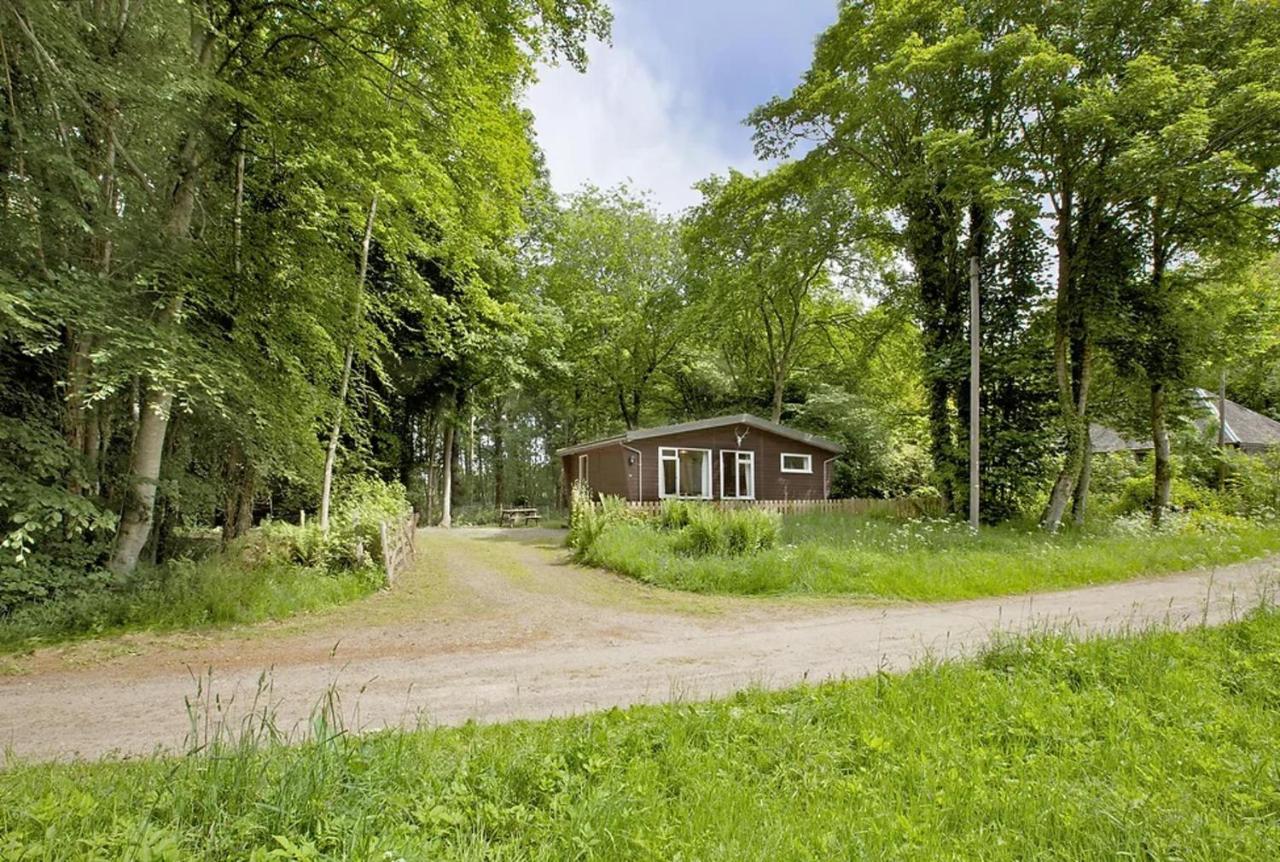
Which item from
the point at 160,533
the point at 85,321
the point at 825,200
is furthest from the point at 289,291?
the point at 825,200

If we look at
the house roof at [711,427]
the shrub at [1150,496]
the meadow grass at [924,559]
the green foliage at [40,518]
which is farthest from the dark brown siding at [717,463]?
the green foliage at [40,518]

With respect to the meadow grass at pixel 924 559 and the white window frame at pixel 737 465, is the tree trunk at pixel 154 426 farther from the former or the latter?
the white window frame at pixel 737 465

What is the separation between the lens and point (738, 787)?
114 inches

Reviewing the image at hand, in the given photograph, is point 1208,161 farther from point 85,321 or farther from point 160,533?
point 160,533

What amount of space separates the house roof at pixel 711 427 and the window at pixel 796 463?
0.59m

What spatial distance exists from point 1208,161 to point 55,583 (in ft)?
63.6

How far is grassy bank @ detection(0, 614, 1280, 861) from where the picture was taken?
2.34 m

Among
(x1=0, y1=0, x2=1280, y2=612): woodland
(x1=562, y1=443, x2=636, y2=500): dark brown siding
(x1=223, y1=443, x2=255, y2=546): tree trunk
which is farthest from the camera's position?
(x1=562, y1=443, x2=636, y2=500): dark brown siding

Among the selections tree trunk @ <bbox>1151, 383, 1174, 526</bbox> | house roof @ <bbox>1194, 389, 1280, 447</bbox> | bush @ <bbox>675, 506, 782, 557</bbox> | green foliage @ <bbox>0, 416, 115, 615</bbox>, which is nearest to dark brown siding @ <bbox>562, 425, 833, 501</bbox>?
bush @ <bbox>675, 506, 782, 557</bbox>

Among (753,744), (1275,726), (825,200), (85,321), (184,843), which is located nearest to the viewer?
(184,843)

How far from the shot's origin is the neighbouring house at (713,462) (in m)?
18.9

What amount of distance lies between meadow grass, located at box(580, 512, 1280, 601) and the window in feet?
27.3

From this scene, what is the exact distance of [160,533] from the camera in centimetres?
873

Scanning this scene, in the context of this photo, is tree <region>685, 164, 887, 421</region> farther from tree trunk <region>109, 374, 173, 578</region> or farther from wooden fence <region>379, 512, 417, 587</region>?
tree trunk <region>109, 374, 173, 578</region>
